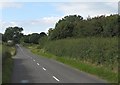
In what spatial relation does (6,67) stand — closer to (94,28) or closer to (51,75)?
(51,75)

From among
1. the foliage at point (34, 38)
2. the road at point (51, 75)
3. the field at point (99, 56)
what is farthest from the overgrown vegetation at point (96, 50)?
the foliage at point (34, 38)

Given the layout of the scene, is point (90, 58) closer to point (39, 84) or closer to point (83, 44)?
point (83, 44)

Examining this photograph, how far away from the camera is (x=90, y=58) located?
110ft

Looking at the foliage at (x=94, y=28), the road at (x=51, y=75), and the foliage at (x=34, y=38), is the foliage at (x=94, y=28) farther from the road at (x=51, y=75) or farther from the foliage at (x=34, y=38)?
the foliage at (x=34, y=38)

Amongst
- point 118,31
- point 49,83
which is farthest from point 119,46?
point 118,31

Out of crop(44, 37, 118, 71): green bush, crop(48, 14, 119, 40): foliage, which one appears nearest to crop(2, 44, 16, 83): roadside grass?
crop(44, 37, 118, 71): green bush

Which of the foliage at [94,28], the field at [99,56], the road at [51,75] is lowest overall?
the road at [51,75]

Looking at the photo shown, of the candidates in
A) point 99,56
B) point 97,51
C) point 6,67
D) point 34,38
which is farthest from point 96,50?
point 34,38

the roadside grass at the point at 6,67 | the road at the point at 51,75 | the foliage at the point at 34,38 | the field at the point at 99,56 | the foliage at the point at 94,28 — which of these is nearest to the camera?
the road at the point at 51,75

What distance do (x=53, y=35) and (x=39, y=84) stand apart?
63.9 metres

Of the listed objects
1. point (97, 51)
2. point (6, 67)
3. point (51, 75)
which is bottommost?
point (51, 75)

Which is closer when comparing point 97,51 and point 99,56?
point 99,56

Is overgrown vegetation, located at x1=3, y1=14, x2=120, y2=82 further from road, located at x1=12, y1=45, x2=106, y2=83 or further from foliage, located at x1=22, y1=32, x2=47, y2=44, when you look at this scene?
foliage, located at x1=22, y1=32, x2=47, y2=44

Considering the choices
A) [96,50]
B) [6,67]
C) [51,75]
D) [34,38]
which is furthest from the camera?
[34,38]
